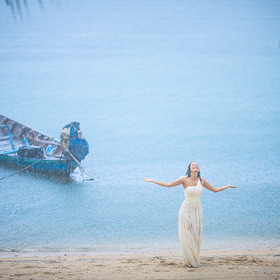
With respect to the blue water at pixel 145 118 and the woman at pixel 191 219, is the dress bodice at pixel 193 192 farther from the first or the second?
the blue water at pixel 145 118

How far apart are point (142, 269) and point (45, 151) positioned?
923 centimetres

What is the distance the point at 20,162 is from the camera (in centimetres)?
1478

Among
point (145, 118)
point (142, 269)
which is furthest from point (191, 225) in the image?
point (145, 118)

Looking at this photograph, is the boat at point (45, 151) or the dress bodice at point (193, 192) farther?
the boat at point (45, 151)

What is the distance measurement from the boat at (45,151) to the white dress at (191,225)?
7544 millimetres

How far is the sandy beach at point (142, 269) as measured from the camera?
20.5ft

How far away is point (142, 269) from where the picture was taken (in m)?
6.73

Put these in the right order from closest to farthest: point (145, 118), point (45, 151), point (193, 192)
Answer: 1. point (193, 192)
2. point (45, 151)
3. point (145, 118)

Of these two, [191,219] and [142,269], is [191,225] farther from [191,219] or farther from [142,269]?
[142,269]

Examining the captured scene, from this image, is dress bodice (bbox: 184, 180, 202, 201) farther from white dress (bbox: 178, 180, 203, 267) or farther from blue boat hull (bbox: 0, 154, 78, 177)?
blue boat hull (bbox: 0, 154, 78, 177)

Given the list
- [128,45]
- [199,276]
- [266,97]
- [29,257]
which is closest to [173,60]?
[128,45]

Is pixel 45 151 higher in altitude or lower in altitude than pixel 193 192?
higher

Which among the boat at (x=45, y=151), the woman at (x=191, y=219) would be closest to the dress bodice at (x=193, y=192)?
the woman at (x=191, y=219)

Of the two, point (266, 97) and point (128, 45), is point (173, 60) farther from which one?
point (266, 97)
